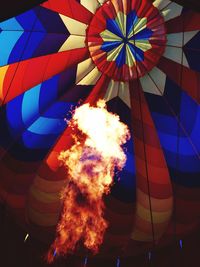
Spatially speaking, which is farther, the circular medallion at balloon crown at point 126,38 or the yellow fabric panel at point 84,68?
the yellow fabric panel at point 84,68

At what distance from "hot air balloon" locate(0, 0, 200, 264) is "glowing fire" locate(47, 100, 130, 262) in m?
0.12

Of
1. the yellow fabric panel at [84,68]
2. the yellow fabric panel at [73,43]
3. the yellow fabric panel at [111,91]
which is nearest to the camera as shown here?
the yellow fabric panel at [73,43]

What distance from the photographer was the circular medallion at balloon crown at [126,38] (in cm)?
500

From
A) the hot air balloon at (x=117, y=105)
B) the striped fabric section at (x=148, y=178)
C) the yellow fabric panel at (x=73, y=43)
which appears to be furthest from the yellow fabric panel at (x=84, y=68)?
the striped fabric section at (x=148, y=178)

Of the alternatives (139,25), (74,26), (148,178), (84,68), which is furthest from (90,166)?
(139,25)

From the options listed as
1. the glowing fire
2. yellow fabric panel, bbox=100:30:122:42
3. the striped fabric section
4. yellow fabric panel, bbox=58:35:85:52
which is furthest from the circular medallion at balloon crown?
the glowing fire

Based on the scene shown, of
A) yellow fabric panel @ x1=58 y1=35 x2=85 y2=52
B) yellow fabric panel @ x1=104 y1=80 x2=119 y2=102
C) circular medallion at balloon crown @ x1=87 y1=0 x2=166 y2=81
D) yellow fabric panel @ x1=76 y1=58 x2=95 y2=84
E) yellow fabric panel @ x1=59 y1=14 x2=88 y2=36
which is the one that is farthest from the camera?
yellow fabric panel @ x1=104 y1=80 x2=119 y2=102

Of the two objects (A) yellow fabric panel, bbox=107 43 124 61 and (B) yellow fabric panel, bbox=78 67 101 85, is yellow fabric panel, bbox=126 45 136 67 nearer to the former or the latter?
(A) yellow fabric panel, bbox=107 43 124 61

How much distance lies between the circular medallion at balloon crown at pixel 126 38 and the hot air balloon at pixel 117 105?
1 centimetres

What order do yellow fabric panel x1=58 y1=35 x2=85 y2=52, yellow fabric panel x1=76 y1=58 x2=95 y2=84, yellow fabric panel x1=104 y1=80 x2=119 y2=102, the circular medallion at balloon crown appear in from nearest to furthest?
the circular medallion at balloon crown → yellow fabric panel x1=58 y1=35 x2=85 y2=52 → yellow fabric panel x1=76 y1=58 x2=95 y2=84 → yellow fabric panel x1=104 y1=80 x2=119 y2=102

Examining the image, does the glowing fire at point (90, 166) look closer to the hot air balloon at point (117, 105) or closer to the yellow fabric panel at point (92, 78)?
the hot air balloon at point (117, 105)

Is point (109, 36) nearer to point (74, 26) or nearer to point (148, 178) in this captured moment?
point (74, 26)

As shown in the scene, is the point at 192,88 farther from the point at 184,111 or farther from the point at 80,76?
the point at 80,76

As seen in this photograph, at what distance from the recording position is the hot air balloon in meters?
5.08
